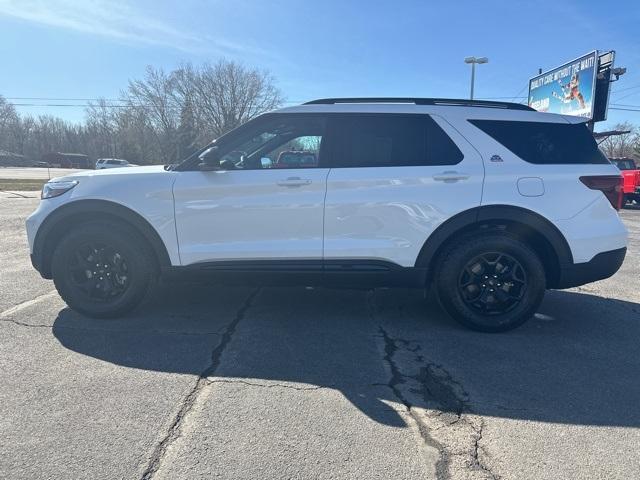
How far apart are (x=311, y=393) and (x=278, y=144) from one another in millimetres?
2264

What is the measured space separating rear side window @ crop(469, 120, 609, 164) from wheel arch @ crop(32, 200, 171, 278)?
10.0ft

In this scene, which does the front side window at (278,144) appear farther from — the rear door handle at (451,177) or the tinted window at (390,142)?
the rear door handle at (451,177)

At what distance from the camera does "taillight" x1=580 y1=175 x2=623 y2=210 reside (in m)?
3.88

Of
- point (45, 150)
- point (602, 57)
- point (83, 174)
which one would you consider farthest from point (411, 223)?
point (45, 150)

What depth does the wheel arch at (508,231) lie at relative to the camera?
3910 millimetres

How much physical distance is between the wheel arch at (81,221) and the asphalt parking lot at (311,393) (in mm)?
593

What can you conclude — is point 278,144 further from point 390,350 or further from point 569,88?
point 569,88

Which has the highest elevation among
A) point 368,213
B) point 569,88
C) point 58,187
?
point 569,88

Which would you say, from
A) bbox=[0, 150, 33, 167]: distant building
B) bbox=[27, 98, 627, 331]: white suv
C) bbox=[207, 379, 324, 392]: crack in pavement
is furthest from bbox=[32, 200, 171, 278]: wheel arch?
bbox=[0, 150, 33, 167]: distant building

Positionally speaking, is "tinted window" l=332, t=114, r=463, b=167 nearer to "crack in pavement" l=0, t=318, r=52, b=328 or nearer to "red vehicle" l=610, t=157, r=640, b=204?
"crack in pavement" l=0, t=318, r=52, b=328

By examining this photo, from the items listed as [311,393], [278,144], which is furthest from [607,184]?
[311,393]

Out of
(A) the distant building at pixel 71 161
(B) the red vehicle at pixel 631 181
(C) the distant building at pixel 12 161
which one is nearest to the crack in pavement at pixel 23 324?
(B) the red vehicle at pixel 631 181

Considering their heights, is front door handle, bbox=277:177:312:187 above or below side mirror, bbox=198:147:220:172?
below

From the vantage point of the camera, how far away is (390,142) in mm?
4047
